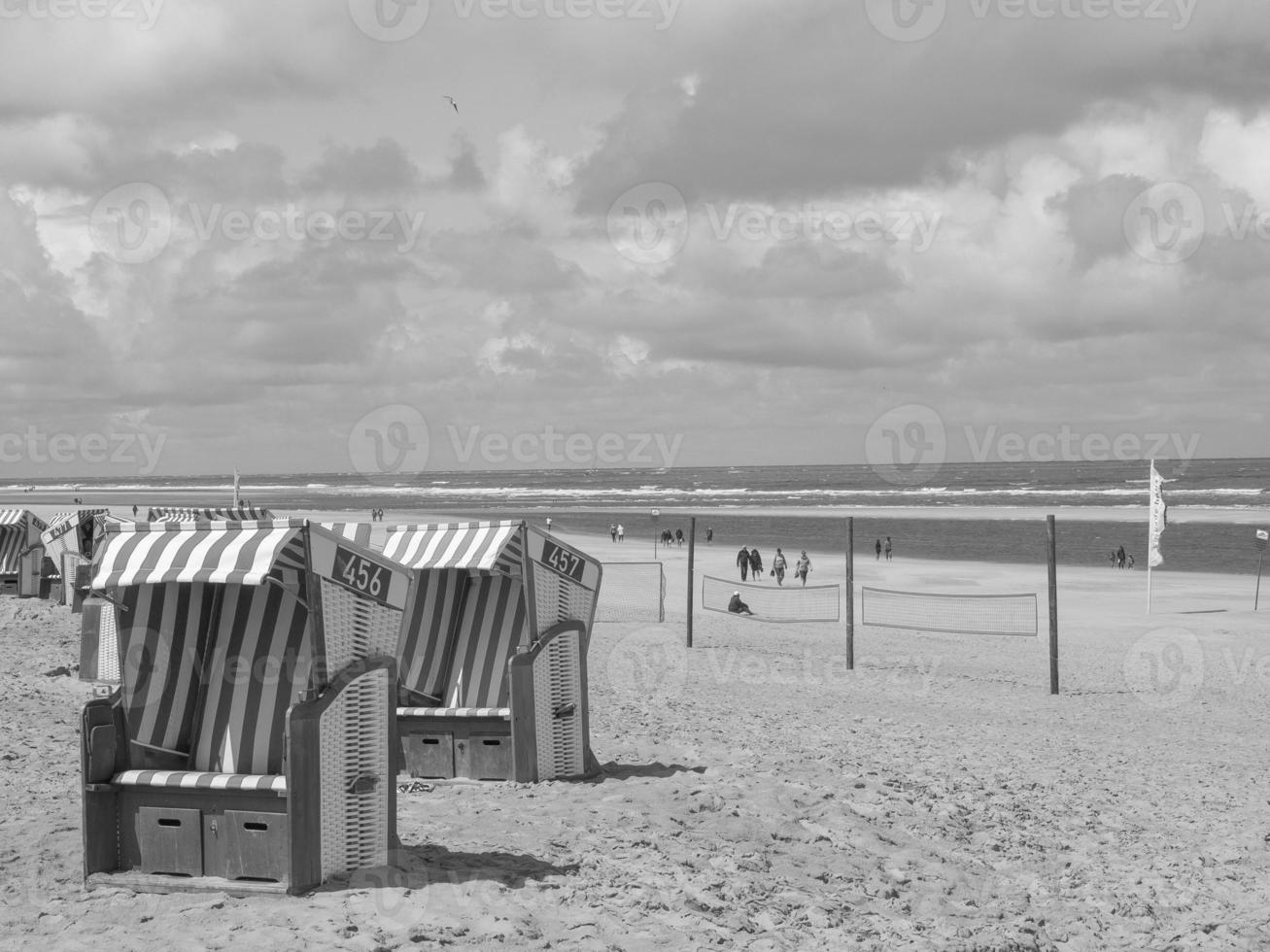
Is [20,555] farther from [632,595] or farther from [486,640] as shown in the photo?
[486,640]

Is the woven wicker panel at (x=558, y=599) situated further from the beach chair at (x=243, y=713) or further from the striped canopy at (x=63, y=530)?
the striped canopy at (x=63, y=530)

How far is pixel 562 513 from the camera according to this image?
286ft

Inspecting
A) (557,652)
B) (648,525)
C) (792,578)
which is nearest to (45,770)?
(557,652)

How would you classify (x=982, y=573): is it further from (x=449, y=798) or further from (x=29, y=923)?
(x=29, y=923)

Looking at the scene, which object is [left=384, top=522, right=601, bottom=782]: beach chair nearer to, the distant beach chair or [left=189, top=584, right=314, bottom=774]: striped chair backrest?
[left=189, top=584, right=314, bottom=774]: striped chair backrest

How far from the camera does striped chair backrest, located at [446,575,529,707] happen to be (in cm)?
1032

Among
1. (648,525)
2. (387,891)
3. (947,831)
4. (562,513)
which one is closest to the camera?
(387,891)

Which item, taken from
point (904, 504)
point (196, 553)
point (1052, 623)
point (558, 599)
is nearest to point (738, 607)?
point (1052, 623)

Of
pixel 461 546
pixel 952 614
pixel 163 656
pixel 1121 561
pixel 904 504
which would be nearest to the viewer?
pixel 163 656

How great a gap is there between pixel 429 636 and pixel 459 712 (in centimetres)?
88

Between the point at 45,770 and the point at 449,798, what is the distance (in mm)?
3183

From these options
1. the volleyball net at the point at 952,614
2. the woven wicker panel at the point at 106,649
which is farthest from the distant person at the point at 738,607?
the woven wicker panel at the point at 106,649

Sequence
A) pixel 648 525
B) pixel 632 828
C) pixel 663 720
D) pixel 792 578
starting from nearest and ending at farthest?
pixel 632 828, pixel 663 720, pixel 792 578, pixel 648 525

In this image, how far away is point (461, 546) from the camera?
32.4 feet
